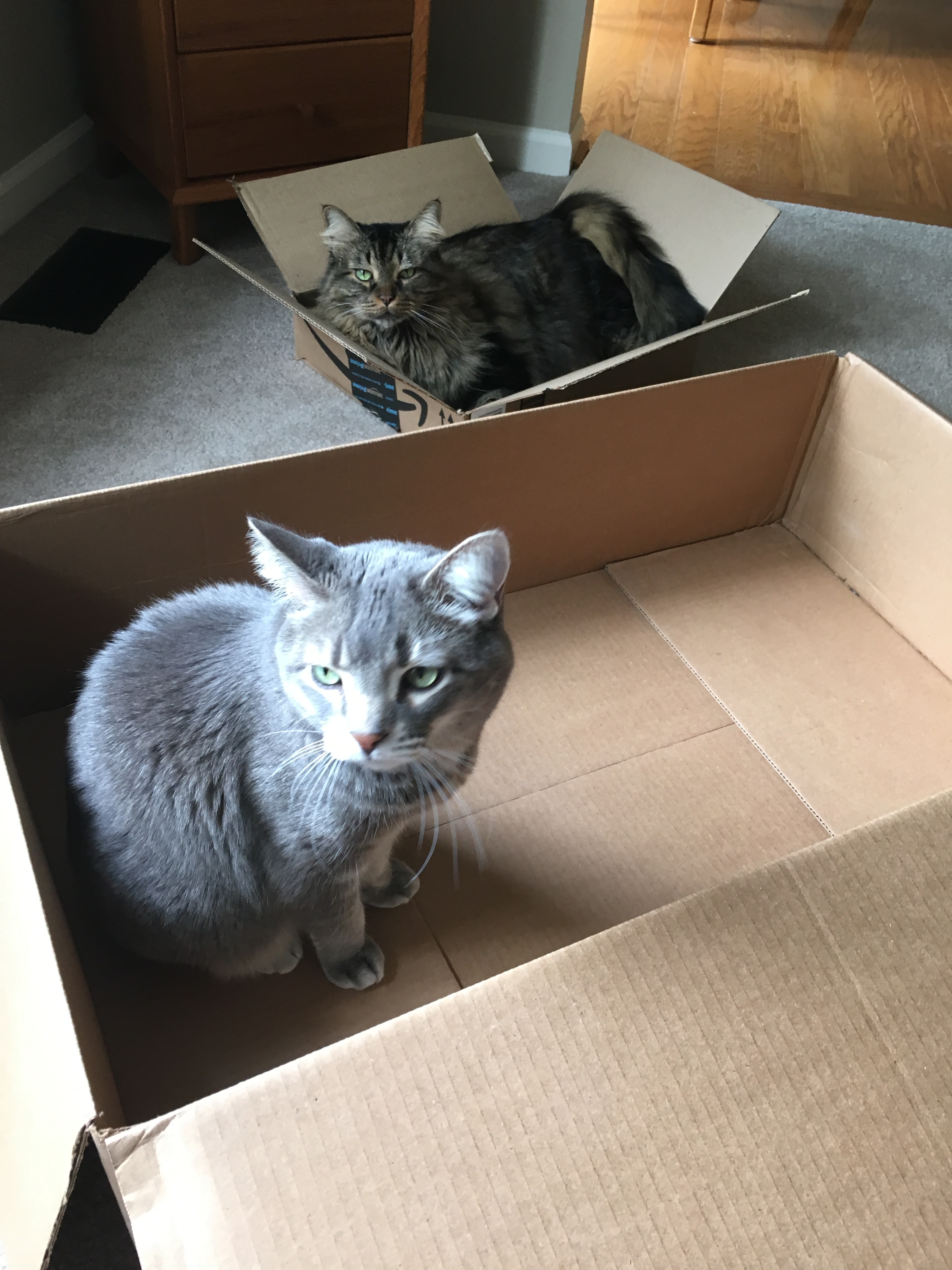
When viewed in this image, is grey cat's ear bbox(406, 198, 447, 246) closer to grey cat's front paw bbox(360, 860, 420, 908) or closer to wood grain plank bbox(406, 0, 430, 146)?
wood grain plank bbox(406, 0, 430, 146)

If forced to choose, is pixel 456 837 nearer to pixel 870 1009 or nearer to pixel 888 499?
pixel 870 1009

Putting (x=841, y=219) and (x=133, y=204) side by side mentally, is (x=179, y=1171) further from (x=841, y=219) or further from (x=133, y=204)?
(x=841, y=219)

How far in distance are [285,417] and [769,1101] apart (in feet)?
5.08

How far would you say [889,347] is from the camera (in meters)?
2.22

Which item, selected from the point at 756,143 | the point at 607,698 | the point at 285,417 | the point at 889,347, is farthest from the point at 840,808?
the point at 756,143

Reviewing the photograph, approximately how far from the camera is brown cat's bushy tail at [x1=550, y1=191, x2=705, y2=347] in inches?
71.2

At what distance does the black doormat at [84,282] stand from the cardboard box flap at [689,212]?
101cm

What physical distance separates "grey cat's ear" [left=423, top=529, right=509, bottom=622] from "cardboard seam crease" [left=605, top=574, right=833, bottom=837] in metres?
0.54

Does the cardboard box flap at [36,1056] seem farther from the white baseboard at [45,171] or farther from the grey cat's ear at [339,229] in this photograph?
the white baseboard at [45,171]

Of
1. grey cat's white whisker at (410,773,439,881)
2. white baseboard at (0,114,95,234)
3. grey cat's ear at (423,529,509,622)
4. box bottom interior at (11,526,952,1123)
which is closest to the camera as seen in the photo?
grey cat's ear at (423,529,509,622)

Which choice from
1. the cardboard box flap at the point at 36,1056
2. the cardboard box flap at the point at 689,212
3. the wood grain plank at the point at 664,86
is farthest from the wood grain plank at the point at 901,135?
the cardboard box flap at the point at 36,1056

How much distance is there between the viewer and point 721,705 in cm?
121

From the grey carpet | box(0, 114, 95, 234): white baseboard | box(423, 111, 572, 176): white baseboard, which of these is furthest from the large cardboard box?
box(423, 111, 572, 176): white baseboard

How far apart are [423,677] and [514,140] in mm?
2523
